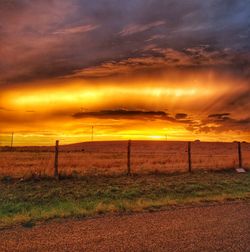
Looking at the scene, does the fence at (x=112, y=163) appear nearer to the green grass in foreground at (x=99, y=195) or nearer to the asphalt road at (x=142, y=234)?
the green grass in foreground at (x=99, y=195)

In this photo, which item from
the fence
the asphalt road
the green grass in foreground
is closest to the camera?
the asphalt road

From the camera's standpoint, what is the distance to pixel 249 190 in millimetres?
15898

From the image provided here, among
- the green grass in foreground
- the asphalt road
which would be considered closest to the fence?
the green grass in foreground

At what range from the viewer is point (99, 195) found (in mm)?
14352

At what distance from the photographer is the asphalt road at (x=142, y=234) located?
6914 mm

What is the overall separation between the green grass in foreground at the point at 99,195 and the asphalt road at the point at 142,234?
1151mm

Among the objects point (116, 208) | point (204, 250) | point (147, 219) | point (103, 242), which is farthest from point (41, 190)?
point (204, 250)

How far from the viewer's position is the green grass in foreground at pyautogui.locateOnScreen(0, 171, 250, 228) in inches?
427

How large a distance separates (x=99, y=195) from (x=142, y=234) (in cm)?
673

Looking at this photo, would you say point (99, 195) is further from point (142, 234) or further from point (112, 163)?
point (112, 163)

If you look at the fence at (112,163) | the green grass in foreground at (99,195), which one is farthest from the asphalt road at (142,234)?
the fence at (112,163)

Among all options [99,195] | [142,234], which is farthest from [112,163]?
[142,234]

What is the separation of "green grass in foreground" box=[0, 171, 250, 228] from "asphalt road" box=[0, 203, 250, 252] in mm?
1151

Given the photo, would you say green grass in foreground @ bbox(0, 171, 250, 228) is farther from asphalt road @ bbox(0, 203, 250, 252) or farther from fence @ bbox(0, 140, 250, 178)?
fence @ bbox(0, 140, 250, 178)
